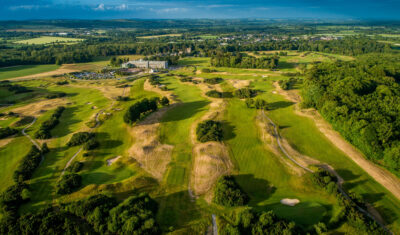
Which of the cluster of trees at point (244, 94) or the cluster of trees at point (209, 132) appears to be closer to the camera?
the cluster of trees at point (209, 132)

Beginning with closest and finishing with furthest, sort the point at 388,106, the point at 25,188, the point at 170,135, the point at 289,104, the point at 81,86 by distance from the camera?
the point at 25,188 < the point at 388,106 < the point at 170,135 < the point at 289,104 < the point at 81,86

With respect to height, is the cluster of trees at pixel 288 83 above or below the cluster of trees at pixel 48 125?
above

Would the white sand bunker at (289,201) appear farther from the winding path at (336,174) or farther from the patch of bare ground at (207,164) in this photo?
the patch of bare ground at (207,164)

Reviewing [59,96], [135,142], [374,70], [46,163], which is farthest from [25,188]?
[374,70]

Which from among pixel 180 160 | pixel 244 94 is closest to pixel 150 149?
pixel 180 160

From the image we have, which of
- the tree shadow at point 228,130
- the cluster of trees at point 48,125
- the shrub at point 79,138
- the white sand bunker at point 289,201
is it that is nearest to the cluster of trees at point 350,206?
the white sand bunker at point 289,201

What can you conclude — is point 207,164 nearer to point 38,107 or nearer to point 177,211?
point 177,211

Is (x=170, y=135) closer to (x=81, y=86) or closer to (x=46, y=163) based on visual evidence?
(x=46, y=163)
